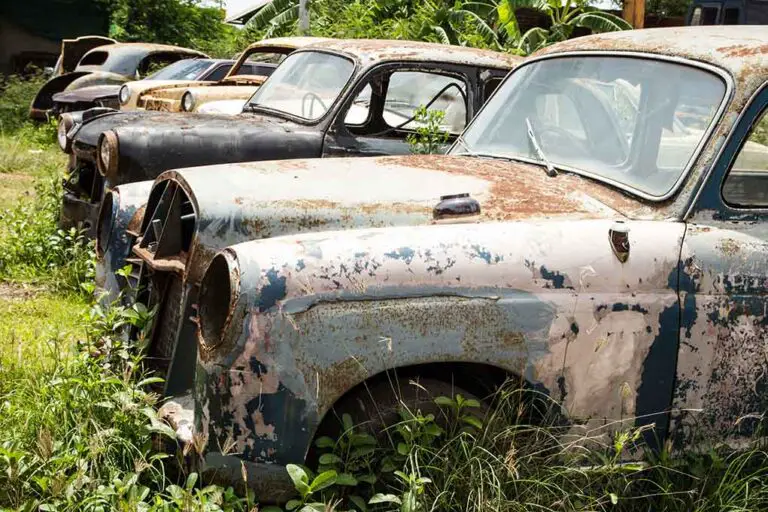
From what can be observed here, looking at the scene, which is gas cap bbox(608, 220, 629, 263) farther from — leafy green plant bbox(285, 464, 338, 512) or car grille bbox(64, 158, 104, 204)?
car grille bbox(64, 158, 104, 204)

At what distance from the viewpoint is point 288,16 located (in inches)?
925

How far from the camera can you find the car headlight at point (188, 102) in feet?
27.5

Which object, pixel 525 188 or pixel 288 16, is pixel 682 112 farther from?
pixel 288 16

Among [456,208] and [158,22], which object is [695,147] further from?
[158,22]

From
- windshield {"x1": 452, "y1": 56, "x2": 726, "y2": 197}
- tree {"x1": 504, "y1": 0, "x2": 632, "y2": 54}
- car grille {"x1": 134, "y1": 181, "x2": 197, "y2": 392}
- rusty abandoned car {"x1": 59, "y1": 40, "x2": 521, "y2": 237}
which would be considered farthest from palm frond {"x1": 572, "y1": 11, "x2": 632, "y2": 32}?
car grille {"x1": 134, "y1": 181, "x2": 197, "y2": 392}

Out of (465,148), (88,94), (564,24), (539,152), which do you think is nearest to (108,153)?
(465,148)

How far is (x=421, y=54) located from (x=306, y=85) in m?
0.80

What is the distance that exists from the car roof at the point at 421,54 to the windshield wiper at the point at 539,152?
228cm

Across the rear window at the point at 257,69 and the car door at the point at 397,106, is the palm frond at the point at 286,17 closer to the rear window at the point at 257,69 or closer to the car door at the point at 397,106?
the rear window at the point at 257,69

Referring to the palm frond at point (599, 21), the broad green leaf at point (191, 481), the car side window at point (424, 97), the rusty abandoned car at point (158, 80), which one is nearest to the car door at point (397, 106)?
the car side window at point (424, 97)

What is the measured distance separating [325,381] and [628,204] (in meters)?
1.26

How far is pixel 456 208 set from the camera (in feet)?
11.4

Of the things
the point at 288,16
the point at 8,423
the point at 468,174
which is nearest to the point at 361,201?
the point at 468,174

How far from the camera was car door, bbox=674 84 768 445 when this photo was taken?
3213mm
